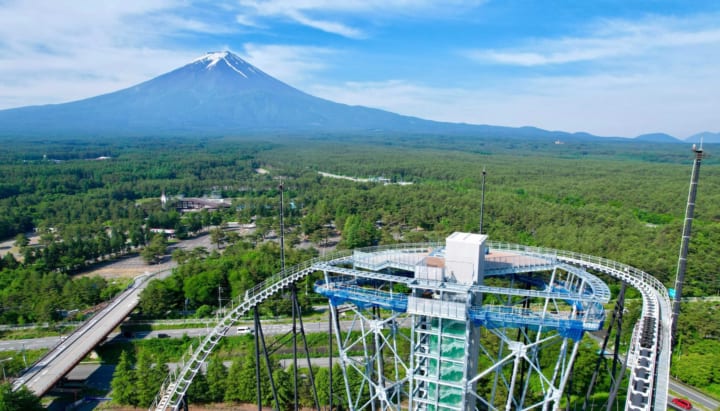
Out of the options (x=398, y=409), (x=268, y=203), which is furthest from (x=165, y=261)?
(x=398, y=409)

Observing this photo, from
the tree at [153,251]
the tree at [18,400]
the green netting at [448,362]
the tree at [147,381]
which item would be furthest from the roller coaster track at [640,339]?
the tree at [153,251]

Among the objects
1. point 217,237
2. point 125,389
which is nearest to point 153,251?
point 217,237

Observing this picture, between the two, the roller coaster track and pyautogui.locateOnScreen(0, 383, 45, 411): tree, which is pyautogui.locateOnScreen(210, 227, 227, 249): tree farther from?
the roller coaster track

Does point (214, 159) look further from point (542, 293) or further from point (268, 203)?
point (542, 293)

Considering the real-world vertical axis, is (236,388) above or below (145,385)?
below

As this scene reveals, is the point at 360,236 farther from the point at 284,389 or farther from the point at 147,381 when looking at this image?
the point at 147,381

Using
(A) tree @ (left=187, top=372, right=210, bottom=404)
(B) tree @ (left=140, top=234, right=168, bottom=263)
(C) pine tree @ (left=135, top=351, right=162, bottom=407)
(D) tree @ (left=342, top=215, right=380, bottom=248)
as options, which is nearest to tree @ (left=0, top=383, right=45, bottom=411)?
(C) pine tree @ (left=135, top=351, right=162, bottom=407)

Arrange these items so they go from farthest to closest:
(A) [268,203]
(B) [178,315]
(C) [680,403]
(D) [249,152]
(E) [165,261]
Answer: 1. (D) [249,152]
2. (A) [268,203]
3. (E) [165,261]
4. (B) [178,315]
5. (C) [680,403]
